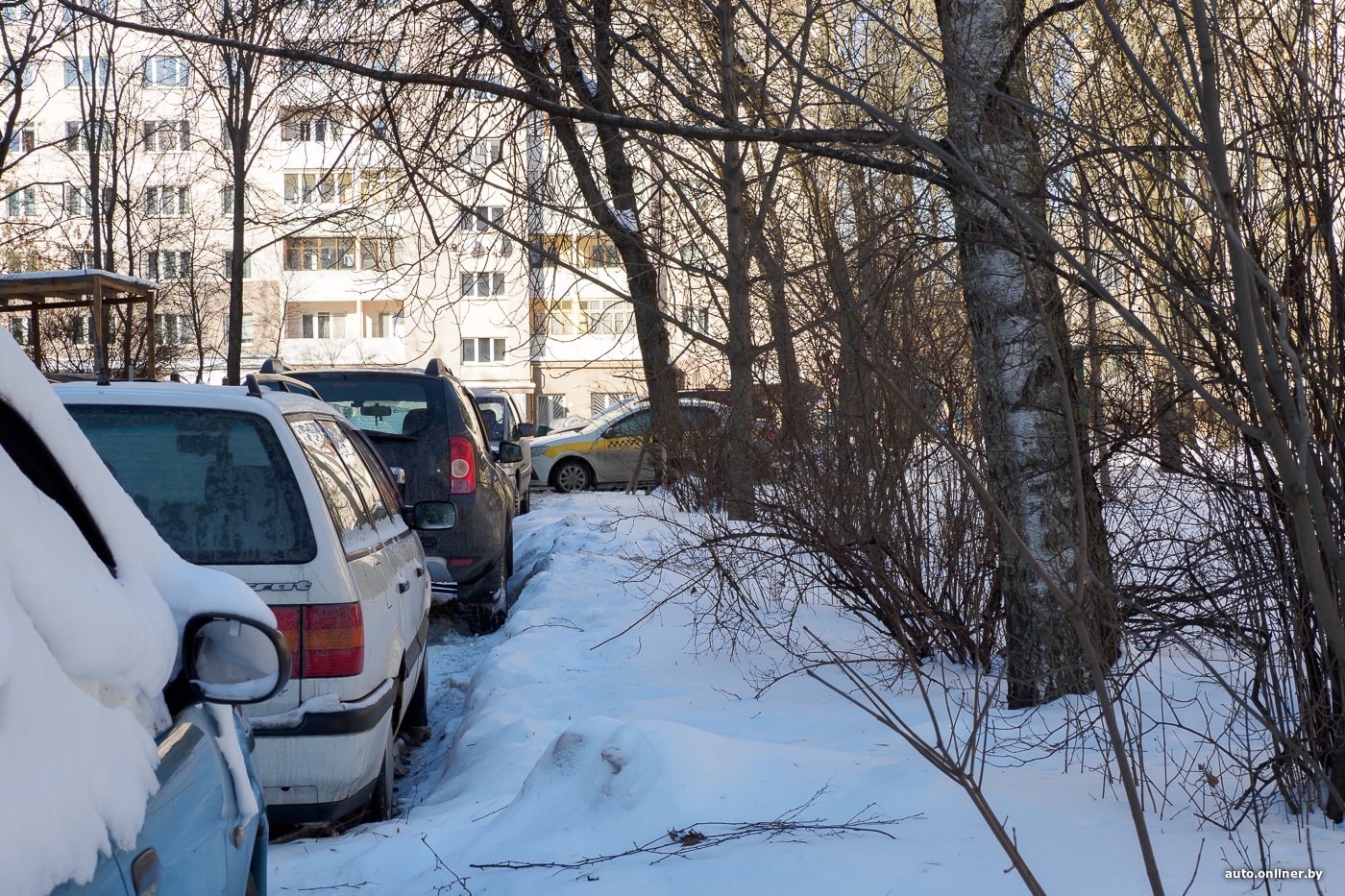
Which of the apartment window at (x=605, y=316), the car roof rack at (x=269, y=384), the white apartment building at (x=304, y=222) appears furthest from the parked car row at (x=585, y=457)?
the car roof rack at (x=269, y=384)

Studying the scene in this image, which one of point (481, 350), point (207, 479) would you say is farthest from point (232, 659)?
point (481, 350)

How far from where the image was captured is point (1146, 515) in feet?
14.0

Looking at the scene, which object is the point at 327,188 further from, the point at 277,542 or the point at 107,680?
the point at 107,680

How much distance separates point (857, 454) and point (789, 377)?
0.93 meters

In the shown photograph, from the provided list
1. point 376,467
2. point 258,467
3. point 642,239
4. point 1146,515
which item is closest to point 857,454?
point 1146,515

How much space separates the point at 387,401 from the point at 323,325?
44.1 m

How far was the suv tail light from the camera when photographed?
3.61 m

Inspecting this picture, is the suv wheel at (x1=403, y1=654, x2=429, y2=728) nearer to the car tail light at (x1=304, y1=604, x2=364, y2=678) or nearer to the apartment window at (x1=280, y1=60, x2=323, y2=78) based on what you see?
the car tail light at (x1=304, y1=604, x2=364, y2=678)

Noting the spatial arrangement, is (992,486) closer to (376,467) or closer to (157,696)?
(376,467)

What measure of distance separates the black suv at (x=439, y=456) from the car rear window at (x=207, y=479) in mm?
3811

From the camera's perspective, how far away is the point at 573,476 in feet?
67.6

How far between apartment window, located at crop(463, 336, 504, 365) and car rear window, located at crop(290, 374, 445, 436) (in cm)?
4226

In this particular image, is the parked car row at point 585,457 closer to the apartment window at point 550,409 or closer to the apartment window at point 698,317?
the apartment window at point 698,317

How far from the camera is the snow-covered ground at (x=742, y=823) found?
9.86 ft
